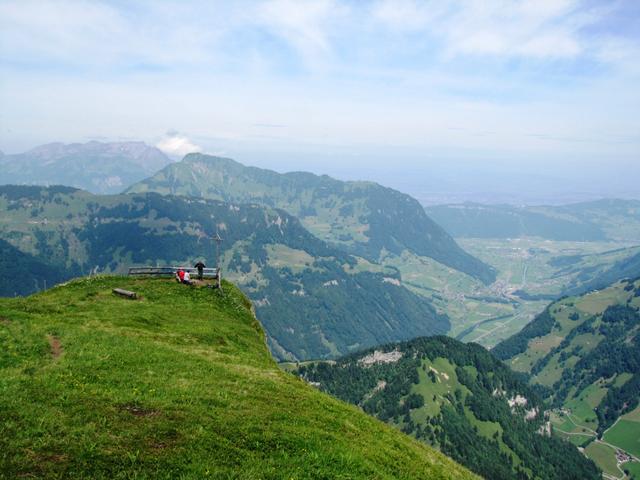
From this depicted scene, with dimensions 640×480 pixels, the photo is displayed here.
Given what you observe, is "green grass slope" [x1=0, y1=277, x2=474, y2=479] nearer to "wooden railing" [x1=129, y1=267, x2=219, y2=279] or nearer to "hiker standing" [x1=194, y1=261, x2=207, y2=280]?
"hiker standing" [x1=194, y1=261, x2=207, y2=280]

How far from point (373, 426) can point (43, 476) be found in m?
27.8

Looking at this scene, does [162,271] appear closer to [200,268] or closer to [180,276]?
[180,276]

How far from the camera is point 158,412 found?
103ft

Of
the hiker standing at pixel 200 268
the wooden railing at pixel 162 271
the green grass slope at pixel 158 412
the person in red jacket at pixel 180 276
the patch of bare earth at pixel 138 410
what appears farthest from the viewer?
the wooden railing at pixel 162 271

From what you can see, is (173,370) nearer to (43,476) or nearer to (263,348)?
(43,476)

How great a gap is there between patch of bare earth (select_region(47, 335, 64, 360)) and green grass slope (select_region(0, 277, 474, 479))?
16 centimetres

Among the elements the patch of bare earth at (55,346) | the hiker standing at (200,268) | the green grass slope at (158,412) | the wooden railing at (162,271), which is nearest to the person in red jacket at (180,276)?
the wooden railing at (162,271)

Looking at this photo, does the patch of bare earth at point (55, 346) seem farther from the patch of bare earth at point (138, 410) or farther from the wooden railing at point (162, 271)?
the wooden railing at point (162, 271)

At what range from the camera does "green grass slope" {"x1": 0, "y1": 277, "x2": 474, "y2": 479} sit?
1021 inches

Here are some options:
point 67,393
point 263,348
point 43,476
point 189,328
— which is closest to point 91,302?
point 189,328

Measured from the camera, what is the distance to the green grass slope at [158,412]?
25.9 metres

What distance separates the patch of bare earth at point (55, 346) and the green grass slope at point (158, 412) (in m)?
0.16

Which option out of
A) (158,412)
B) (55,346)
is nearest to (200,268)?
(55,346)

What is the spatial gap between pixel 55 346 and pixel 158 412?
1698cm
